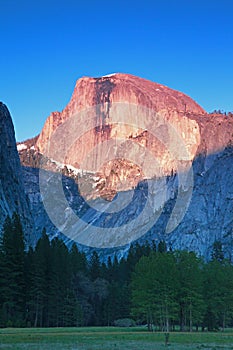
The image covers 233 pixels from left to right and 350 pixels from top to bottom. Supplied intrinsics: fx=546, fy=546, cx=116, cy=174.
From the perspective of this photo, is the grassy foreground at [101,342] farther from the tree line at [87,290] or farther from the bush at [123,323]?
the bush at [123,323]

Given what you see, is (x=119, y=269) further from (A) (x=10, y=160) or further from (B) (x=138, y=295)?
(B) (x=138, y=295)

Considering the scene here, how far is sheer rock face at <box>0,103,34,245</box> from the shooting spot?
358ft

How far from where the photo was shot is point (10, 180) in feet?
375

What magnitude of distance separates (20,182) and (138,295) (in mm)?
61162

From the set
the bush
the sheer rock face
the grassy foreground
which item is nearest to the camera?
the grassy foreground

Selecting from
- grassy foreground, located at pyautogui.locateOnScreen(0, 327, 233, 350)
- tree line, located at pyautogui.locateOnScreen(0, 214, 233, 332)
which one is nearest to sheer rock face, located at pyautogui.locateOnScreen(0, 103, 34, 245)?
tree line, located at pyautogui.locateOnScreen(0, 214, 233, 332)

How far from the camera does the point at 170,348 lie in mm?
34781

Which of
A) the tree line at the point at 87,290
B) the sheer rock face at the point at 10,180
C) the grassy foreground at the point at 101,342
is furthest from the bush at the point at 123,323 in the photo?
the grassy foreground at the point at 101,342

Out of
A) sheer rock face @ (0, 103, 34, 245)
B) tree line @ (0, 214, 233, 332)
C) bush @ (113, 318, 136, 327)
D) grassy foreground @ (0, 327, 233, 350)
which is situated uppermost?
sheer rock face @ (0, 103, 34, 245)

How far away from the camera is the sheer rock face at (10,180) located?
10900 centimetres

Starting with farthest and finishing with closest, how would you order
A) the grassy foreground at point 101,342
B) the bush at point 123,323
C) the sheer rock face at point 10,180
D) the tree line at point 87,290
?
the sheer rock face at point 10,180 → the bush at point 123,323 → the tree line at point 87,290 → the grassy foreground at point 101,342

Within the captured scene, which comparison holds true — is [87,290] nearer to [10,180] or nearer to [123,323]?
[123,323]

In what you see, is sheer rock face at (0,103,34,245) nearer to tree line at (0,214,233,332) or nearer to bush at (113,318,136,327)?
tree line at (0,214,233,332)

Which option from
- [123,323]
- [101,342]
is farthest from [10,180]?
[101,342]
